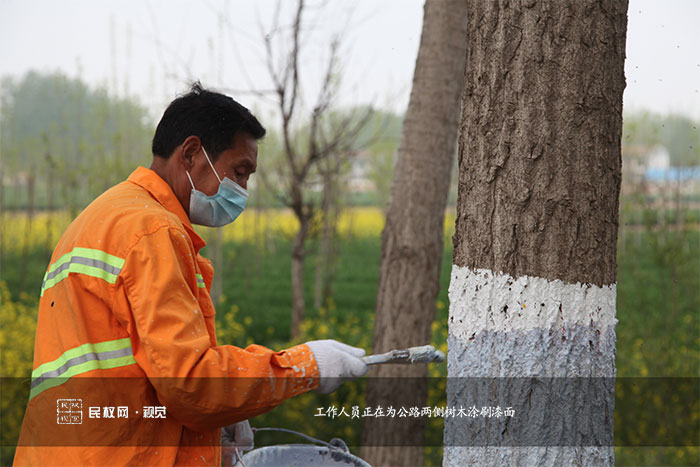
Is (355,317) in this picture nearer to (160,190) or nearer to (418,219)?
(418,219)

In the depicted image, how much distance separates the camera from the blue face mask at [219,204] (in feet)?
5.25

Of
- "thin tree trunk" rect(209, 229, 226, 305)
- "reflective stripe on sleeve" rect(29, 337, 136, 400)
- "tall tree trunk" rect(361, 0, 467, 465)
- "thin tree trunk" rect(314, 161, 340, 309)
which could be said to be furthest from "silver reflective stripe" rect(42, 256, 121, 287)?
"thin tree trunk" rect(209, 229, 226, 305)

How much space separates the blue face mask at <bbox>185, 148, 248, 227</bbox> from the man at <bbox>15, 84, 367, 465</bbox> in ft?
0.37

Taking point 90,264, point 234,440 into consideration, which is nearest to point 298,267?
point 234,440

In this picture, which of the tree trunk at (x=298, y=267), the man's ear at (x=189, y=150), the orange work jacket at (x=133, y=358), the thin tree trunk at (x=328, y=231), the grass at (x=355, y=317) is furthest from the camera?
the thin tree trunk at (x=328, y=231)

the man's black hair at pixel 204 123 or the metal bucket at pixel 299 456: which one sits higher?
the man's black hair at pixel 204 123

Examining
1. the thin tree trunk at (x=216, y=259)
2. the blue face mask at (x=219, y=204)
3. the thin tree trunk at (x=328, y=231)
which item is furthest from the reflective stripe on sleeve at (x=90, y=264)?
the thin tree trunk at (x=216, y=259)

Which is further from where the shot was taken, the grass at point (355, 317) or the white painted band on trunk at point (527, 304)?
the grass at point (355, 317)

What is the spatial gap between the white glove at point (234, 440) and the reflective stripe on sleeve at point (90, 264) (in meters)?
0.69

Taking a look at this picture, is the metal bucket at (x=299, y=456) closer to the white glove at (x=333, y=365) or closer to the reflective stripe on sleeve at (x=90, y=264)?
the white glove at (x=333, y=365)

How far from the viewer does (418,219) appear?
303 centimetres

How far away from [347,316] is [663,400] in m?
3.41

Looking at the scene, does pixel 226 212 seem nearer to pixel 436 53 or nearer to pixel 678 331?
pixel 436 53

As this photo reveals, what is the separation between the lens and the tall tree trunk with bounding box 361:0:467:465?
9.87ft
